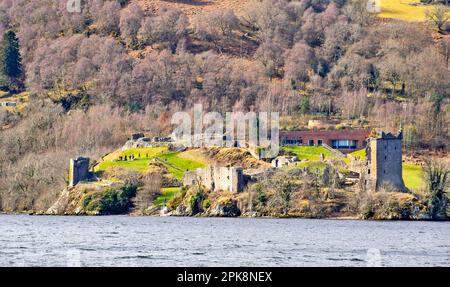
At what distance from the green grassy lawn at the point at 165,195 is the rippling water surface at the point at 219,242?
910cm

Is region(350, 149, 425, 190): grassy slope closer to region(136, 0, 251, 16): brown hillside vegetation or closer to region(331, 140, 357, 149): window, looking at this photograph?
region(331, 140, 357, 149): window

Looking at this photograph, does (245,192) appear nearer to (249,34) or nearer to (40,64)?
(40,64)

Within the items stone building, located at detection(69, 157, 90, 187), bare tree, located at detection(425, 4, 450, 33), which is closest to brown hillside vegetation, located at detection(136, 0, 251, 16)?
bare tree, located at detection(425, 4, 450, 33)

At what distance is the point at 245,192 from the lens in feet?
362

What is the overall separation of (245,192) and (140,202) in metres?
8.92

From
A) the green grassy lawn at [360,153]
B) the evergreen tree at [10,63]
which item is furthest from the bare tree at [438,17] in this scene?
the green grassy lawn at [360,153]

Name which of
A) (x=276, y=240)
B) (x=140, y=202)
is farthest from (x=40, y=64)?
(x=276, y=240)

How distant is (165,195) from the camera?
114875 mm

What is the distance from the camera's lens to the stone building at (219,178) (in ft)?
364

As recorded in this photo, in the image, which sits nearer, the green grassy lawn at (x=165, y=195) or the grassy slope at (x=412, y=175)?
the green grassy lawn at (x=165, y=195)

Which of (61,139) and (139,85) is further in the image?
(139,85)

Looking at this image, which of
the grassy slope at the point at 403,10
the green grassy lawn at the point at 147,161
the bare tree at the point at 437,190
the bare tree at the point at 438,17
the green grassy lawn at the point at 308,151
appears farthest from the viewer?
the grassy slope at the point at 403,10

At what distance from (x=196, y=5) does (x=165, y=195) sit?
85.0 metres

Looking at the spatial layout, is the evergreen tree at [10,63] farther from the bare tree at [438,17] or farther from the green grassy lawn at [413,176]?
the green grassy lawn at [413,176]
